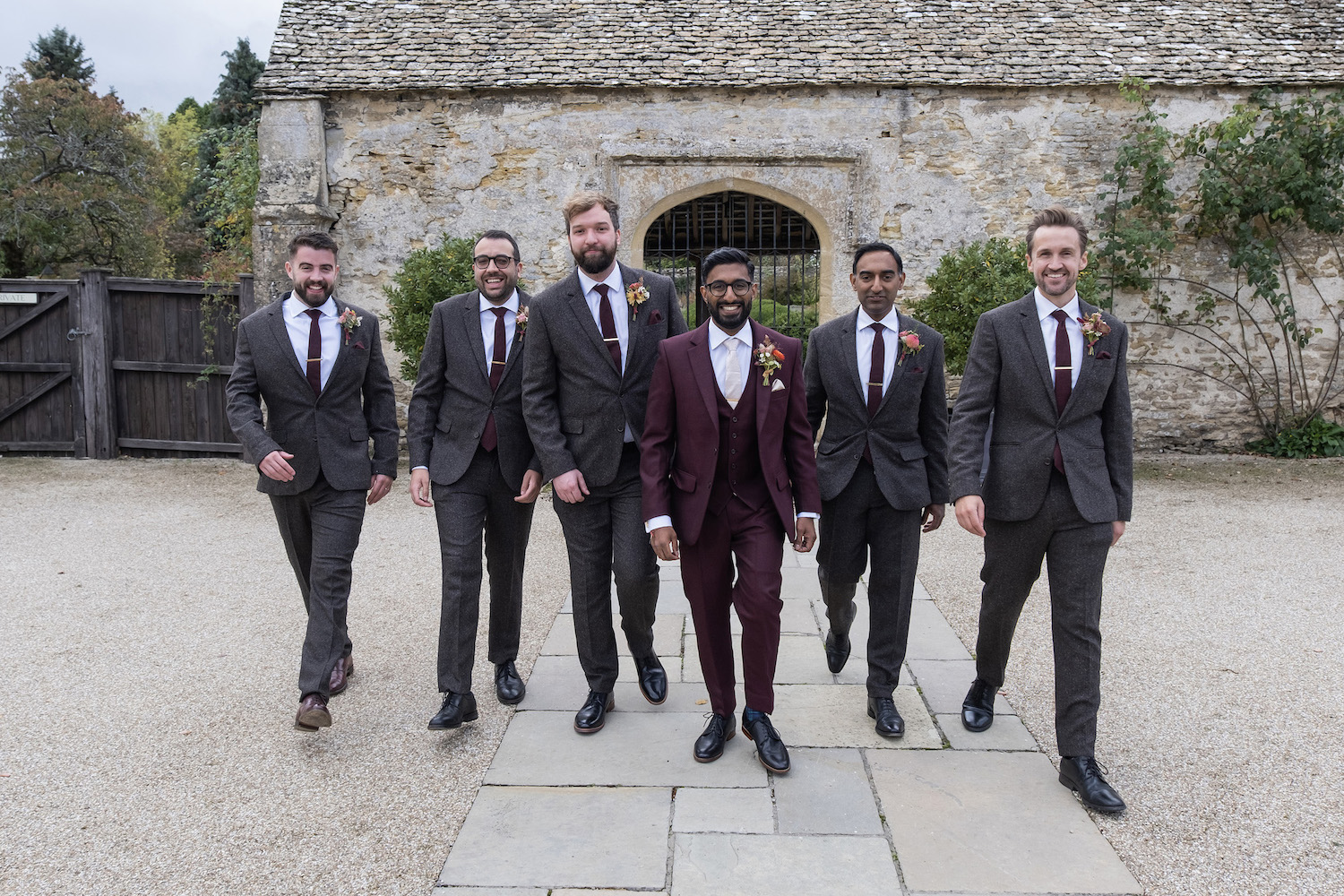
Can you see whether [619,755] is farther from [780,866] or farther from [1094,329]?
[1094,329]

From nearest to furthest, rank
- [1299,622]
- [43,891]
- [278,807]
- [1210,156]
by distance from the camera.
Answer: [43,891]
[278,807]
[1299,622]
[1210,156]

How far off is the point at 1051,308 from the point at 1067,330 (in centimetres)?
10

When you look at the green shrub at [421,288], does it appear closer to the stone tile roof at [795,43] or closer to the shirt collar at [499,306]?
the stone tile roof at [795,43]

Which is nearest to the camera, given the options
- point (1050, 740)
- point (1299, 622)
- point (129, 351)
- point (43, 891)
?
point (43, 891)

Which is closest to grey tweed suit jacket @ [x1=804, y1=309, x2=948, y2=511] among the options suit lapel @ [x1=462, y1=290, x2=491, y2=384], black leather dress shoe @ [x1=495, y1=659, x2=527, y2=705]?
suit lapel @ [x1=462, y1=290, x2=491, y2=384]

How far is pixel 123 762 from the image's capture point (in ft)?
11.9

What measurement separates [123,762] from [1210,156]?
36.3 ft

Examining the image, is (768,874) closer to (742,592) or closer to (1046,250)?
(742,592)

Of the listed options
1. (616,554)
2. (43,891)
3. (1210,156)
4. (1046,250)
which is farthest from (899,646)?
(1210,156)

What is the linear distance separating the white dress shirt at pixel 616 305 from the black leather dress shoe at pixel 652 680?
106 cm

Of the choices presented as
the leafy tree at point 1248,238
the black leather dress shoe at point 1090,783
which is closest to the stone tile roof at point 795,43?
the leafy tree at point 1248,238

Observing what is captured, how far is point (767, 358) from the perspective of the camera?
349cm

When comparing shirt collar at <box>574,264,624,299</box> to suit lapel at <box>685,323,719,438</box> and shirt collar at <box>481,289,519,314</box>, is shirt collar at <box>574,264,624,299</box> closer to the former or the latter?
shirt collar at <box>481,289,519,314</box>

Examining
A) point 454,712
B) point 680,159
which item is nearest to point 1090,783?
point 454,712
